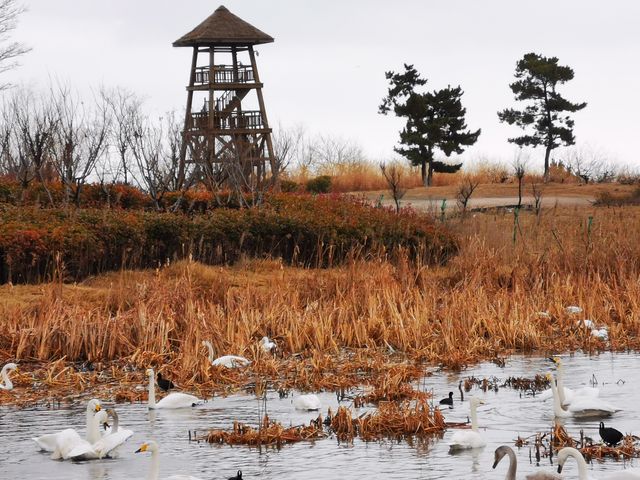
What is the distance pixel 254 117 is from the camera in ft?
148

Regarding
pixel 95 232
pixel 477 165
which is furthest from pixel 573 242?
pixel 477 165

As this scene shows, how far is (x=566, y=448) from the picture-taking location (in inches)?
388

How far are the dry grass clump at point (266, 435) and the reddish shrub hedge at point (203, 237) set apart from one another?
8.62 m

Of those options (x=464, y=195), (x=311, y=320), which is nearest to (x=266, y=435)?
(x=311, y=320)

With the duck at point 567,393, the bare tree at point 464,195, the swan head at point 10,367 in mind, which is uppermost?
the bare tree at point 464,195

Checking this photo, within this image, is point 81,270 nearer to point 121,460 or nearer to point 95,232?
point 95,232

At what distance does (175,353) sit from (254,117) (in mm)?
28750

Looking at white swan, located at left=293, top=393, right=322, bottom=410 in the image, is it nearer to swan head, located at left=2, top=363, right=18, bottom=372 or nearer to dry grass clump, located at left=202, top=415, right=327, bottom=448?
dry grass clump, located at left=202, top=415, right=327, bottom=448

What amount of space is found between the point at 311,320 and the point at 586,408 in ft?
19.2

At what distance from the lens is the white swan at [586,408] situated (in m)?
13.4

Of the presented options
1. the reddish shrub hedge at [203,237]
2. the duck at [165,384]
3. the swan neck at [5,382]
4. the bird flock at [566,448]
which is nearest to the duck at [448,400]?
the bird flock at [566,448]

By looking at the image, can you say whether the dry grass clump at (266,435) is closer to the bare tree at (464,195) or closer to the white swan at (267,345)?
the white swan at (267,345)

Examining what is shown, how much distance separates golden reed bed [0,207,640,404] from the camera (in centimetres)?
1612

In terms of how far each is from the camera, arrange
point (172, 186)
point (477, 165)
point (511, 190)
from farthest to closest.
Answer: point (477, 165)
point (511, 190)
point (172, 186)
